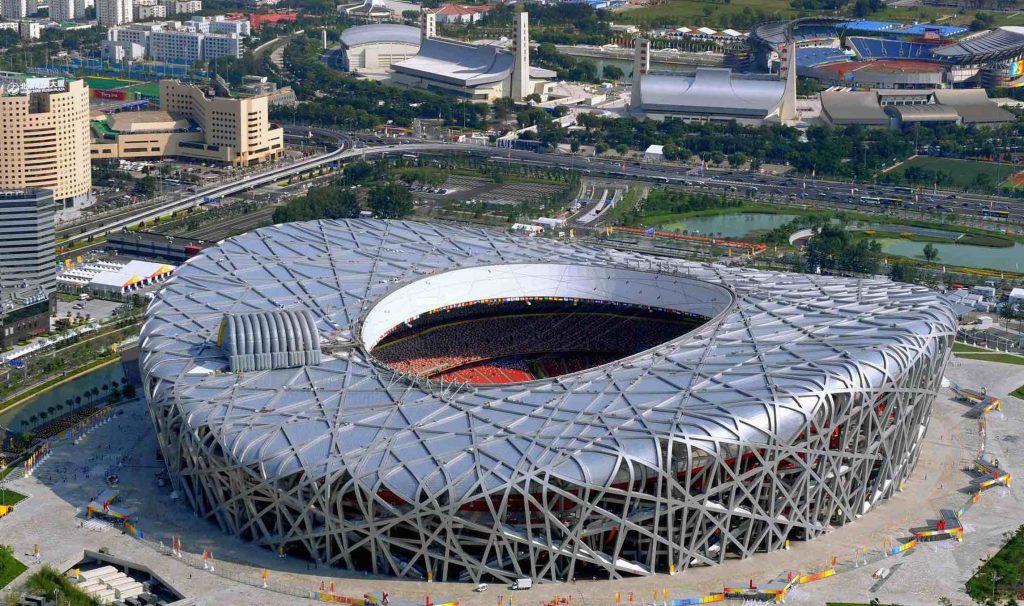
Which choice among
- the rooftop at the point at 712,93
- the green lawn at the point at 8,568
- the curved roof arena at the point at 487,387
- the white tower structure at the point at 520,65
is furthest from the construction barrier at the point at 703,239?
the green lawn at the point at 8,568

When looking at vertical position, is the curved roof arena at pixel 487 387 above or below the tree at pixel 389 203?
above

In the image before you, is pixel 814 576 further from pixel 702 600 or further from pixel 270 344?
pixel 270 344

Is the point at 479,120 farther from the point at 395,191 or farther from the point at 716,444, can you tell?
the point at 716,444

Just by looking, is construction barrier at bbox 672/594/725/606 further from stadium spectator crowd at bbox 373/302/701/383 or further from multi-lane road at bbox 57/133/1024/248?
multi-lane road at bbox 57/133/1024/248

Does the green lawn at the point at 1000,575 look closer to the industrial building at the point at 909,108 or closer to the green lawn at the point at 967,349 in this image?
the green lawn at the point at 967,349

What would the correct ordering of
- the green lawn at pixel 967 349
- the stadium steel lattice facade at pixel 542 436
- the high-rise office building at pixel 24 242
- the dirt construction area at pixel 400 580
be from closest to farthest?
the stadium steel lattice facade at pixel 542 436
the dirt construction area at pixel 400 580
the green lawn at pixel 967 349
the high-rise office building at pixel 24 242

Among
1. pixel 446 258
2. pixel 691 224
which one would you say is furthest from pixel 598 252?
pixel 691 224

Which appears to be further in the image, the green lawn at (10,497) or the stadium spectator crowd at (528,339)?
the stadium spectator crowd at (528,339)

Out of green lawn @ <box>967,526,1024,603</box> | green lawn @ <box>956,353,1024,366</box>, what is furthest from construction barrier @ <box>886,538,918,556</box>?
green lawn @ <box>956,353,1024,366</box>

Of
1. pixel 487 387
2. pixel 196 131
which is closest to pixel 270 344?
pixel 487 387
